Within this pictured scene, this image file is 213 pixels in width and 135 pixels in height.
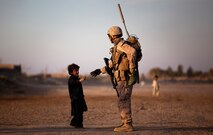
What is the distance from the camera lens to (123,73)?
925 centimetres

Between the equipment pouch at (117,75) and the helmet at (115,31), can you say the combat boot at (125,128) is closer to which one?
the equipment pouch at (117,75)

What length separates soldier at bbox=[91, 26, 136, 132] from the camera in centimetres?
912

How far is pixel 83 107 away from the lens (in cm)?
1015

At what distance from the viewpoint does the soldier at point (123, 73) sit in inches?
359

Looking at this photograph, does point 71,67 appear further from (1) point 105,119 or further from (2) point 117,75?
(1) point 105,119

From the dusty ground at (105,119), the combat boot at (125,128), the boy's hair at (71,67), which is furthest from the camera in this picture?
the boy's hair at (71,67)

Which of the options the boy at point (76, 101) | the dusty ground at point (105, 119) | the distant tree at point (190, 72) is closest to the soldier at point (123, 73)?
the dusty ground at point (105, 119)

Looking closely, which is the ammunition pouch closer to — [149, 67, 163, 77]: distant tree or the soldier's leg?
the soldier's leg

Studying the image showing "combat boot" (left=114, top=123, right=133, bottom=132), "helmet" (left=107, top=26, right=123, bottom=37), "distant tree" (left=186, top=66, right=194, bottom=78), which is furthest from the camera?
"distant tree" (left=186, top=66, right=194, bottom=78)

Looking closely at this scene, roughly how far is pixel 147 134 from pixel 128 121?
63 centimetres

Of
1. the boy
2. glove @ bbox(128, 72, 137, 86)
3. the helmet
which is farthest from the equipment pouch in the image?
the boy

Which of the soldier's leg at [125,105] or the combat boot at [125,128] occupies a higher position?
the soldier's leg at [125,105]

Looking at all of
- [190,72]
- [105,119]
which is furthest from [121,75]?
[190,72]

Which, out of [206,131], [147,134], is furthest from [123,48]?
[206,131]
